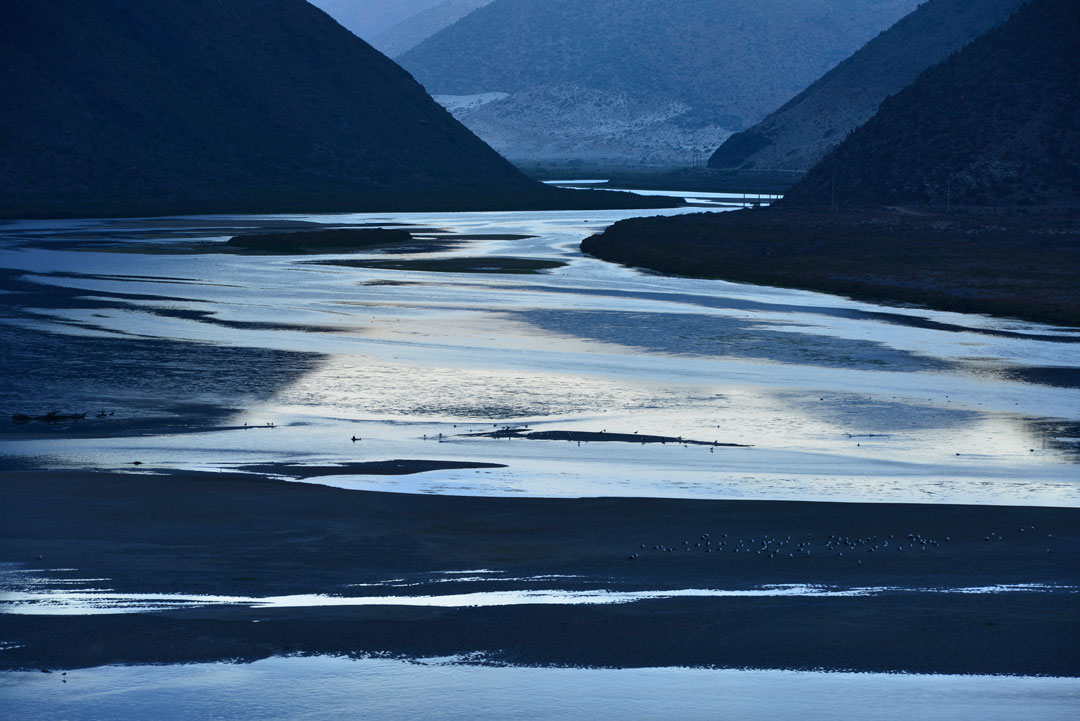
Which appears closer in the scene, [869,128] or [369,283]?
[369,283]

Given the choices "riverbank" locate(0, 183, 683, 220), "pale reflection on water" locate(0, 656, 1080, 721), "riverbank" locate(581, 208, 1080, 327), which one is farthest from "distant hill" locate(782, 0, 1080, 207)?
"pale reflection on water" locate(0, 656, 1080, 721)

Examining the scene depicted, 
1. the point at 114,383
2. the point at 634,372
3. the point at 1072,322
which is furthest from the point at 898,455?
the point at 1072,322

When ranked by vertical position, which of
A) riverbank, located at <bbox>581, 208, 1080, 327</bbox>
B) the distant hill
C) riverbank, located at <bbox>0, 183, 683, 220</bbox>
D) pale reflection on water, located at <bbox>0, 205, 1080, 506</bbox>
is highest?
the distant hill

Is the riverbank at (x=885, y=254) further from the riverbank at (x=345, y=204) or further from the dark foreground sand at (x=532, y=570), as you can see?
the riverbank at (x=345, y=204)

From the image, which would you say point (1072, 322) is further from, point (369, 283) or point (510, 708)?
point (510, 708)

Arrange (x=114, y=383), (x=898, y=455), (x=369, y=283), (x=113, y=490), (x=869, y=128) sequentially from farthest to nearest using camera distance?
(x=869, y=128)
(x=369, y=283)
(x=114, y=383)
(x=898, y=455)
(x=113, y=490)

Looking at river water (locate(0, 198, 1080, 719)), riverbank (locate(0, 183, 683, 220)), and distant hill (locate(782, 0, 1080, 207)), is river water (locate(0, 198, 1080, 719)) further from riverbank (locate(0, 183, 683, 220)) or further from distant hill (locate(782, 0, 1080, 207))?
riverbank (locate(0, 183, 683, 220))
